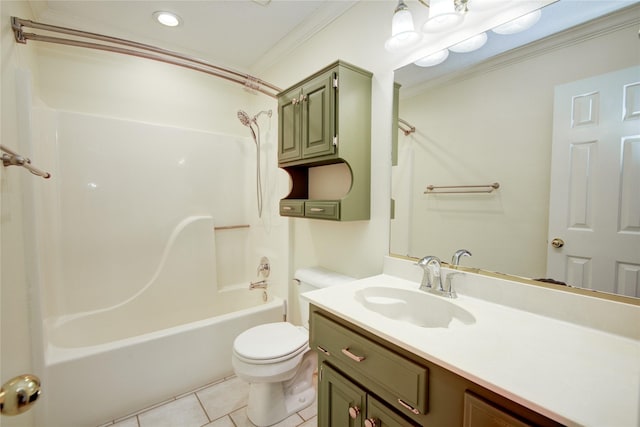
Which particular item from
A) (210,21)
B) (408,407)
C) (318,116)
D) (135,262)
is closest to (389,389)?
(408,407)

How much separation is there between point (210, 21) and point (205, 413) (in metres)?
2.61

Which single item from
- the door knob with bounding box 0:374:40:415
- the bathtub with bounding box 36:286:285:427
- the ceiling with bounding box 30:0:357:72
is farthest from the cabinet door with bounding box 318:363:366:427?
the ceiling with bounding box 30:0:357:72

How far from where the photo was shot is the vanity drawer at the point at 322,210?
59.8 inches

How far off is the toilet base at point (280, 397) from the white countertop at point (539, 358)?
2.83ft

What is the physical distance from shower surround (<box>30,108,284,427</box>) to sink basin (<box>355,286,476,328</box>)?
1147 millimetres

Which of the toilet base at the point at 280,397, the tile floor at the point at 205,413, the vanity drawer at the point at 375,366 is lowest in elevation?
the tile floor at the point at 205,413

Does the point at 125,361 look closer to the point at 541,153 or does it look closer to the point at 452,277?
the point at 452,277

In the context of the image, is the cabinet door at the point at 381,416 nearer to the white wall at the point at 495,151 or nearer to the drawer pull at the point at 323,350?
the drawer pull at the point at 323,350

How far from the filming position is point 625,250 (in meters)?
0.85

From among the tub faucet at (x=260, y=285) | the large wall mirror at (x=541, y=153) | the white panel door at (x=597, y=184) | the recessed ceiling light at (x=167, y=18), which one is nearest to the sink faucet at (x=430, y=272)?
the large wall mirror at (x=541, y=153)

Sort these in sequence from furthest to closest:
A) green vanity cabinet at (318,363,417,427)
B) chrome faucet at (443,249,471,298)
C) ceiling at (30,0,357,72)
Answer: ceiling at (30,0,357,72) → chrome faucet at (443,249,471,298) → green vanity cabinet at (318,363,417,427)

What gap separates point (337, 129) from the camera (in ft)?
4.83

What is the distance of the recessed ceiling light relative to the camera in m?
1.90

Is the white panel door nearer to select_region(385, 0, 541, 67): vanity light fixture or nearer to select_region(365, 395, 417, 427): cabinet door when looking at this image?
select_region(385, 0, 541, 67): vanity light fixture
